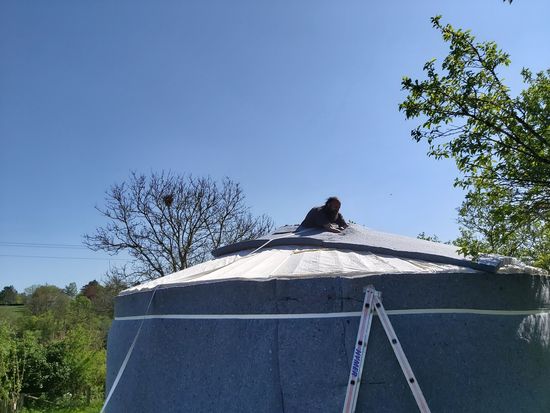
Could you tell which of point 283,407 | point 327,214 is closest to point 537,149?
point 327,214

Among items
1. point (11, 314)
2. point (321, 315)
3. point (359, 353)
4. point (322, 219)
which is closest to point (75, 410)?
point (322, 219)

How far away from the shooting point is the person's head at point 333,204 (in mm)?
4582

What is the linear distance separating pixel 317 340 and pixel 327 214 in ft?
6.23

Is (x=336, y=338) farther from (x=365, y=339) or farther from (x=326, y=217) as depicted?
(x=326, y=217)

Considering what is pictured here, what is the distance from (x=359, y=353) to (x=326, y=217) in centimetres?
198

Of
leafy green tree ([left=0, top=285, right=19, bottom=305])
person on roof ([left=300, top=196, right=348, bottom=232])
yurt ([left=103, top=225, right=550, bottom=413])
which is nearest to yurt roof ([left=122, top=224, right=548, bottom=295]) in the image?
yurt ([left=103, top=225, right=550, bottom=413])

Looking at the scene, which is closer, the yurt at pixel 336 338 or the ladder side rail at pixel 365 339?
the ladder side rail at pixel 365 339

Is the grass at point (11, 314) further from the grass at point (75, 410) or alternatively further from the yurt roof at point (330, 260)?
the yurt roof at point (330, 260)

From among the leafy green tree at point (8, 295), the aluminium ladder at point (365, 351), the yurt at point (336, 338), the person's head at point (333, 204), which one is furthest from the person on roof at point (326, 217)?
the leafy green tree at point (8, 295)

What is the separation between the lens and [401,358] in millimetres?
2746

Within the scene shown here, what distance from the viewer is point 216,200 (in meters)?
15.8

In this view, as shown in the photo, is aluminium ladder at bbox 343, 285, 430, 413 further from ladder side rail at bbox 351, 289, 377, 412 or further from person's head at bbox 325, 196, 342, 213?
person's head at bbox 325, 196, 342, 213

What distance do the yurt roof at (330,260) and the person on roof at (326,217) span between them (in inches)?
5.4

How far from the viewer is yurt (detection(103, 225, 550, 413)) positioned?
277 centimetres
